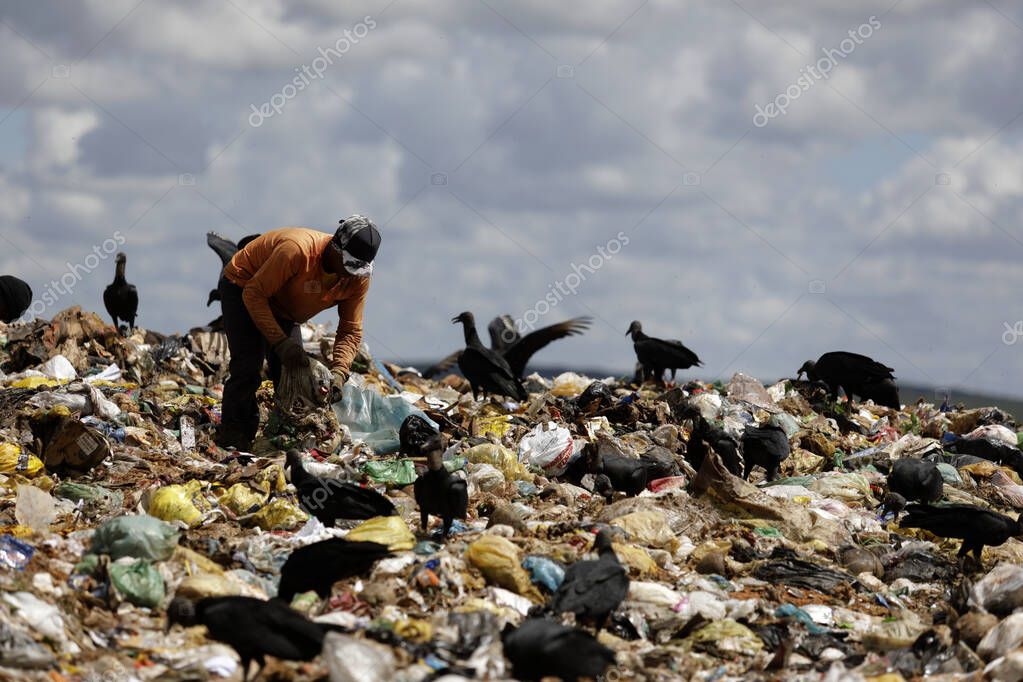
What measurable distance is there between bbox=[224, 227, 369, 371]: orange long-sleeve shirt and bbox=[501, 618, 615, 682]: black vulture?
159 inches

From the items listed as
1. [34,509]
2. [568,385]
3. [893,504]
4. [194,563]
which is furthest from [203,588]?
[568,385]

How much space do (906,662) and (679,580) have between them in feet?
4.17

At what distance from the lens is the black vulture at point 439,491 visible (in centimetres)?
641

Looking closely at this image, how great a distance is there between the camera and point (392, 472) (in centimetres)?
837

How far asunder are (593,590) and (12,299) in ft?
32.3

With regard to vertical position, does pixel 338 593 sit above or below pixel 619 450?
below

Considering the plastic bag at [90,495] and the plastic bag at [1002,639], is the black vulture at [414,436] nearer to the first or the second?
the plastic bag at [90,495]

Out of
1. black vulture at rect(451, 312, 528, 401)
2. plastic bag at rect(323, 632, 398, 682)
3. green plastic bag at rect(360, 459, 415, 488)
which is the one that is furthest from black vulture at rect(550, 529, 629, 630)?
black vulture at rect(451, 312, 528, 401)

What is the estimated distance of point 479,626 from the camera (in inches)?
205

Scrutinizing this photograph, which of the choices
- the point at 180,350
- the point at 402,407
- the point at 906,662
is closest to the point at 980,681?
the point at 906,662

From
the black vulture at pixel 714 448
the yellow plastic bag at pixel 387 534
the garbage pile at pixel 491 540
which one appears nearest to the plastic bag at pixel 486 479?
the garbage pile at pixel 491 540

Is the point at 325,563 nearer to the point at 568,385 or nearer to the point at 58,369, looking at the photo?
the point at 58,369

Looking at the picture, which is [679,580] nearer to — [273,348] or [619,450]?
[619,450]

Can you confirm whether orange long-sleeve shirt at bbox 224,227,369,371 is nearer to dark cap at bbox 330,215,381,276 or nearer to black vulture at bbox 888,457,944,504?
dark cap at bbox 330,215,381,276
